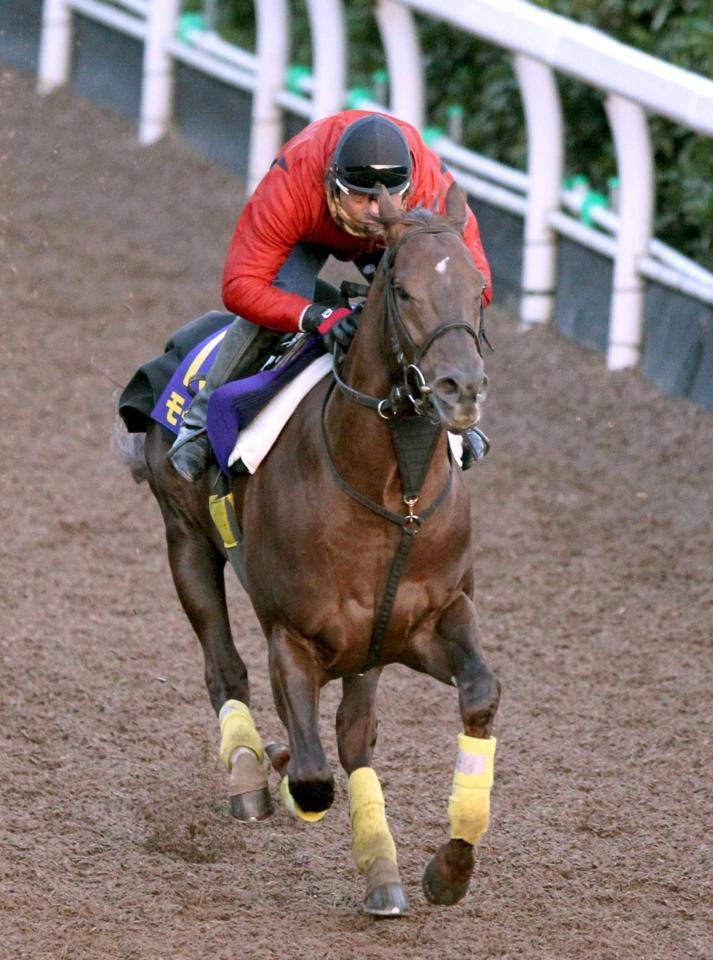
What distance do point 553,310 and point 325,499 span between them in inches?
207

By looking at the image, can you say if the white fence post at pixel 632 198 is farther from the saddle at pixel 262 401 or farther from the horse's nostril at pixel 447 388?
the horse's nostril at pixel 447 388

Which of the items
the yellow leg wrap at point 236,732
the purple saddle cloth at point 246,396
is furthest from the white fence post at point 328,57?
the yellow leg wrap at point 236,732

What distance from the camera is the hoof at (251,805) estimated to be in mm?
5113

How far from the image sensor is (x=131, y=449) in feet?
20.8

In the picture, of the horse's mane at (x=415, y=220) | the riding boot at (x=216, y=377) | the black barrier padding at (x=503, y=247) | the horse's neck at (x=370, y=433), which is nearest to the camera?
the horse's mane at (x=415, y=220)

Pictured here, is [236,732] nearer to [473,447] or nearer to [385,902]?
[385,902]

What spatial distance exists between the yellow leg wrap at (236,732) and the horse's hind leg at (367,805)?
0.25 m

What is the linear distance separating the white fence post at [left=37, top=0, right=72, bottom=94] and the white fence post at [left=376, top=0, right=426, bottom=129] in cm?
417

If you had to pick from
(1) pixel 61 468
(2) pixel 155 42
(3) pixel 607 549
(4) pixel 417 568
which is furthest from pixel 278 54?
(4) pixel 417 568

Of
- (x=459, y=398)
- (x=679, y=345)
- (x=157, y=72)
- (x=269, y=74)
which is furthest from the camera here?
(x=157, y=72)

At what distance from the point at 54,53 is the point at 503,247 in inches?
209

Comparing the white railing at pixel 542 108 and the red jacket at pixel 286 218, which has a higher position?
the red jacket at pixel 286 218

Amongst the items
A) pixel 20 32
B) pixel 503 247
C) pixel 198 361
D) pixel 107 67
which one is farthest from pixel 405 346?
pixel 20 32

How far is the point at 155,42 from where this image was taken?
1229 cm
